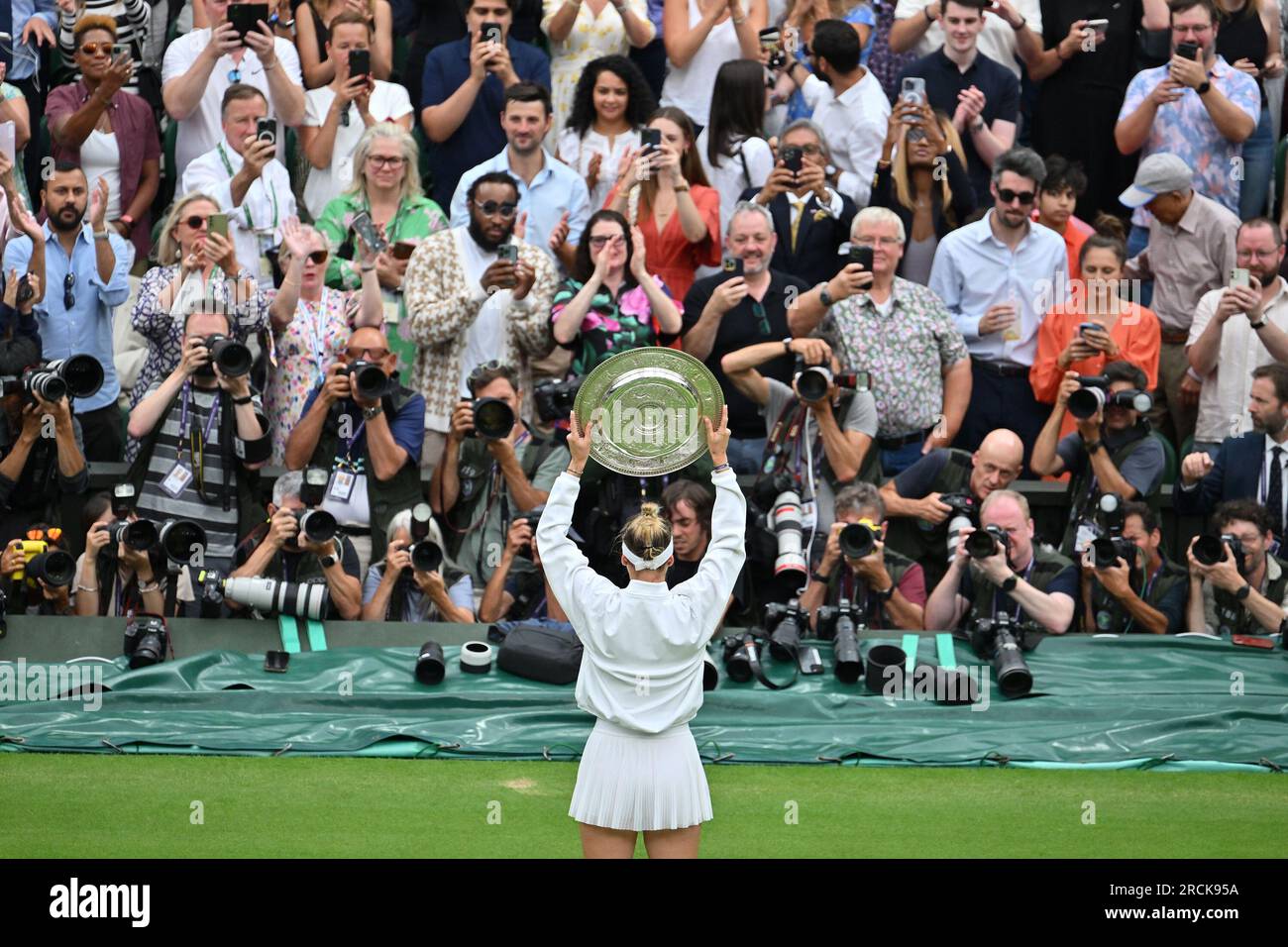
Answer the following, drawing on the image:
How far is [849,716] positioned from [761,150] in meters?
4.63

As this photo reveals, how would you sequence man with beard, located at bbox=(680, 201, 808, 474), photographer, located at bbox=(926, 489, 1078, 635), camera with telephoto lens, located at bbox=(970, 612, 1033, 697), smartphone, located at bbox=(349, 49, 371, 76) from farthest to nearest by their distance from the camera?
1. smartphone, located at bbox=(349, 49, 371, 76)
2. man with beard, located at bbox=(680, 201, 808, 474)
3. photographer, located at bbox=(926, 489, 1078, 635)
4. camera with telephoto lens, located at bbox=(970, 612, 1033, 697)

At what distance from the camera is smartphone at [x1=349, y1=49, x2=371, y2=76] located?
14031 mm

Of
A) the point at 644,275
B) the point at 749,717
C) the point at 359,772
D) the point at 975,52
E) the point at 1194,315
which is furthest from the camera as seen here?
the point at 975,52

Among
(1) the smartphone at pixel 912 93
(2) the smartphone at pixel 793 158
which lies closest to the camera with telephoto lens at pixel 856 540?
(2) the smartphone at pixel 793 158

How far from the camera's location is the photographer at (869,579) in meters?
12.2

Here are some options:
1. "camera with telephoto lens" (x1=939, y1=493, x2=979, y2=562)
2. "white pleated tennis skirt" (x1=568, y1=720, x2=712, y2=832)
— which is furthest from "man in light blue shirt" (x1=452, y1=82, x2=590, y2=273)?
"white pleated tennis skirt" (x1=568, y1=720, x2=712, y2=832)

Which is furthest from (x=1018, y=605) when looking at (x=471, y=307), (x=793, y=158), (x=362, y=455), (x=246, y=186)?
(x=246, y=186)

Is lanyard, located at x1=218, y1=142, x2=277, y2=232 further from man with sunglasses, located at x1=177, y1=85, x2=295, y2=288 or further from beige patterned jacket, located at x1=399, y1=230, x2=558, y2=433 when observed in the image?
beige patterned jacket, located at x1=399, y1=230, x2=558, y2=433

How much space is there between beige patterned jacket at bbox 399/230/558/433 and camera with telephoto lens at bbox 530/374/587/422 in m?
0.63

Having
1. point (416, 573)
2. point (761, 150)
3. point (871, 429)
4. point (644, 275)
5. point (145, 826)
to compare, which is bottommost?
point (145, 826)

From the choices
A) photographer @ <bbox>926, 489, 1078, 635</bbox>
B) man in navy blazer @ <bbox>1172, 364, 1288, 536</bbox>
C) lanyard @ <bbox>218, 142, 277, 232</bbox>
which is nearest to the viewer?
photographer @ <bbox>926, 489, 1078, 635</bbox>

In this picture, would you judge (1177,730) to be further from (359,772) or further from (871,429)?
(359,772)

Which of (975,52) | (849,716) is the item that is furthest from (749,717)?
(975,52)

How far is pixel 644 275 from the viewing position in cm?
1301
